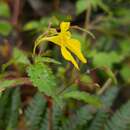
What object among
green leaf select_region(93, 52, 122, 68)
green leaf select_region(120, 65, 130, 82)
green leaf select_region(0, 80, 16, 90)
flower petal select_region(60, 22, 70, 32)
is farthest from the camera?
green leaf select_region(120, 65, 130, 82)

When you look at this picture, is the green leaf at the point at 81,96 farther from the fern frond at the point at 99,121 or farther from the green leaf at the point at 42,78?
the green leaf at the point at 42,78

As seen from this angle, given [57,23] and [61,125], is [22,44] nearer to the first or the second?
[61,125]

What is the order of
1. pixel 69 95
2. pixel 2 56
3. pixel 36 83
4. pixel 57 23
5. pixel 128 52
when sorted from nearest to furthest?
pixel 36 83 < pixel 57 23 < pixel 69 95 < pixel 128 52 < pixel 2 56

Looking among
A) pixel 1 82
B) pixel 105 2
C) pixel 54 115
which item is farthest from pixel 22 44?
pixel 1 82

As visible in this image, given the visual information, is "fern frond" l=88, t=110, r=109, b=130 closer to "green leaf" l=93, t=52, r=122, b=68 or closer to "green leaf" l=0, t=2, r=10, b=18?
"green leaf" l=93, t=52, r=122, b=68

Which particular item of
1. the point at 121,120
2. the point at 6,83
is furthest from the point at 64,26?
the point at 121,120

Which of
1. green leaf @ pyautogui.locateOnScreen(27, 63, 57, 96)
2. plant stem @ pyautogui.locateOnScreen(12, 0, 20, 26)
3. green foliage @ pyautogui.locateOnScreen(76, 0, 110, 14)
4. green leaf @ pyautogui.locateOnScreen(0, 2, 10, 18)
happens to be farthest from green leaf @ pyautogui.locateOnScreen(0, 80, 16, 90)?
plant stem @ pyautogui.locateOnScreen(12, 0, 20, 26)

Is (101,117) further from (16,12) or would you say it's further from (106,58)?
(16,12)
